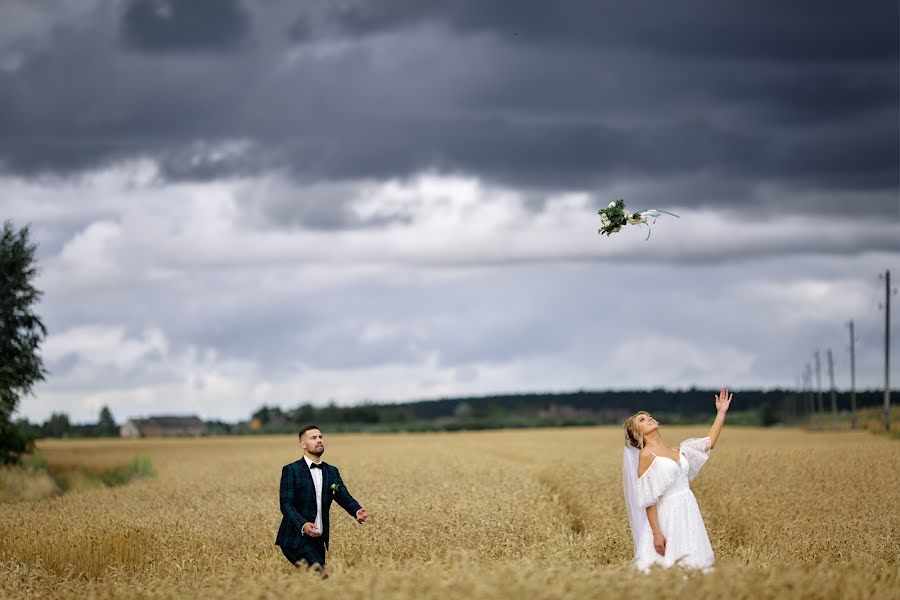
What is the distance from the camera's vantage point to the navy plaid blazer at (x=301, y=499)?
12.0m

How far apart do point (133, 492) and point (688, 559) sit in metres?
22.7

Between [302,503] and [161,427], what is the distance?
18338 cm

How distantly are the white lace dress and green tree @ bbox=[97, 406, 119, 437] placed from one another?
174125 millimetres

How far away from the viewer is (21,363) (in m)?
48.5

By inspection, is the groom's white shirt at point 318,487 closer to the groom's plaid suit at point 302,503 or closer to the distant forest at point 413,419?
the groom's plaid suit at point 302,503

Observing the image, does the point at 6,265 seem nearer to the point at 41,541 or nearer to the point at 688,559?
the point at 41,541

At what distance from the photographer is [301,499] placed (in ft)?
39.8

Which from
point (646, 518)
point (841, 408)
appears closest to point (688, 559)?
point (646, 518)

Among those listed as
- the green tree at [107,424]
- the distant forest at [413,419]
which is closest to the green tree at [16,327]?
the distant forest at [413,419]

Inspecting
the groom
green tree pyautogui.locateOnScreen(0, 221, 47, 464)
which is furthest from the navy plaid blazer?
green tree pyautogui.locateOnScreen(0, 221, 47, 464)

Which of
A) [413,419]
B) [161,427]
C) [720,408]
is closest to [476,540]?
[720,408]

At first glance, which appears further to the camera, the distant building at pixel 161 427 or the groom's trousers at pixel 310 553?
the distant building at pixel 161 427

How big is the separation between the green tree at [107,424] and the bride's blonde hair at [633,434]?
571 feet

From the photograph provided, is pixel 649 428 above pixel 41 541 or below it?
above
